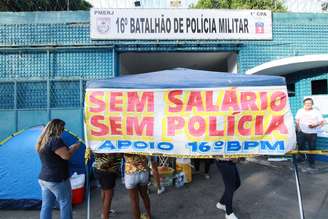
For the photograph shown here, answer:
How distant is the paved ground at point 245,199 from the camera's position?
4992mm

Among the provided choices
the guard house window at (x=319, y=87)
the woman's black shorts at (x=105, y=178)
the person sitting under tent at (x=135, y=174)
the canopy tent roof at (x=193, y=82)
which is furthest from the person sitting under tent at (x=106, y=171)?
the guard house window at (x=319, y=87)

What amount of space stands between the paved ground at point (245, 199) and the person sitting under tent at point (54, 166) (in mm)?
1109

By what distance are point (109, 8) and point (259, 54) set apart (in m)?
4.61

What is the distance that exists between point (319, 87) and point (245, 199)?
5.10 metres

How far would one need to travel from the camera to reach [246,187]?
6422mm

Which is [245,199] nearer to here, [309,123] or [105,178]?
[105,178]

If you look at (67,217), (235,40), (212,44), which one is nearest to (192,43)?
(212,44)

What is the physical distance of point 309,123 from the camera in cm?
745

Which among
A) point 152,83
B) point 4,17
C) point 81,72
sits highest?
point 4,17

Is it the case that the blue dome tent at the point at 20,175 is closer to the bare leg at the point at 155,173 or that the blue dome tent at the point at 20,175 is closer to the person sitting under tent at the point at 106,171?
the person sitting under tent at the point at 106,171

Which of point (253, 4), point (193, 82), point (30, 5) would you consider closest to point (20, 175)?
point (193, 82)

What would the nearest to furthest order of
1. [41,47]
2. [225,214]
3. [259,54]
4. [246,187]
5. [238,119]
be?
[238,119] → [225,214] → [246,187] → [41,47] → [259,54]

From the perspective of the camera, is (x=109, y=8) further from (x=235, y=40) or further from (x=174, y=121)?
(x=174, y=121)

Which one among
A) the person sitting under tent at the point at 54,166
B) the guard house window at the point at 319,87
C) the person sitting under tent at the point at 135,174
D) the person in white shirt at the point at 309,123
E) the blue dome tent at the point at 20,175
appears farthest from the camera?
the guard house window at the point at 319,87
